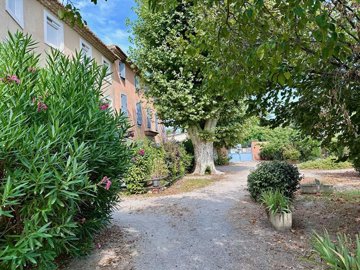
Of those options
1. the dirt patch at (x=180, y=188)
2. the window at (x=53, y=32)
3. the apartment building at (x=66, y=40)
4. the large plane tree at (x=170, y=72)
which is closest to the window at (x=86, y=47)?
the apartment building at (x=66, y=40)

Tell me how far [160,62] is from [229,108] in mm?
4311

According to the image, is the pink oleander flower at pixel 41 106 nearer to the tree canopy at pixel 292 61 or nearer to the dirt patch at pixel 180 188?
the tree canopy at pixel 292 61

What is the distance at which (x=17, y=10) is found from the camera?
30.5 feet

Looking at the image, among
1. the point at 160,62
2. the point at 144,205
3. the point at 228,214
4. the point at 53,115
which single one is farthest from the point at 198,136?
the point at 53,115

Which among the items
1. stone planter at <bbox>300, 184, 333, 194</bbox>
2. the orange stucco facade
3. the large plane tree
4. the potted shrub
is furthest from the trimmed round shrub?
the orange stucco facade

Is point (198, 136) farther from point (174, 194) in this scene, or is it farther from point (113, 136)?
point (113, 136)

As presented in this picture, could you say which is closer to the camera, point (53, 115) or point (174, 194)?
point (53, 115)

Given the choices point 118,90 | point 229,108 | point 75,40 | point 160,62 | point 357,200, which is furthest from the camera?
point 118,90

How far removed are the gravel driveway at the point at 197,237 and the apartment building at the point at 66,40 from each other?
2.53 m

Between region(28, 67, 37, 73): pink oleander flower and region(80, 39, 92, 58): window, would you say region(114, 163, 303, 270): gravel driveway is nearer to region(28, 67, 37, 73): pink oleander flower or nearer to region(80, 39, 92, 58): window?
region(28, 67, 37, 73): pink oleander flower

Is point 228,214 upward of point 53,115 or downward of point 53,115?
downward

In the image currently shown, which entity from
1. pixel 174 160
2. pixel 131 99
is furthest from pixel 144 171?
pixel 131 99

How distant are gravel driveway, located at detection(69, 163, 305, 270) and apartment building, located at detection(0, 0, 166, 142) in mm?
2531

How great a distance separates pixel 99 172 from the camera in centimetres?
452
